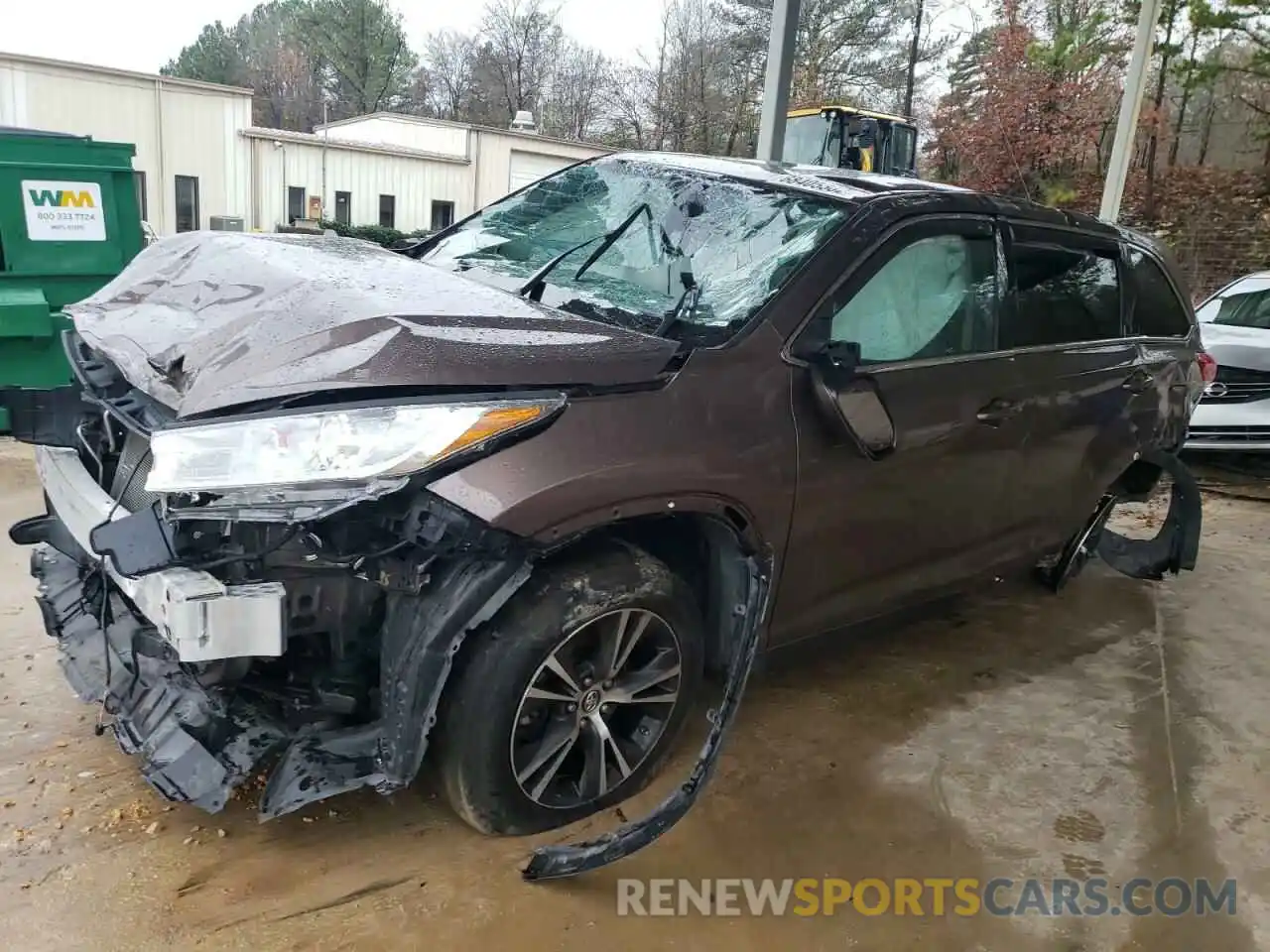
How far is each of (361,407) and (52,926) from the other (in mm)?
1353

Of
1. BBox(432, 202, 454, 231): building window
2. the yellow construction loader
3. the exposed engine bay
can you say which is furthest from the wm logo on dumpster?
BBox(432, 202, 454, 231): building window

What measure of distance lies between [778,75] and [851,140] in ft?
26.4

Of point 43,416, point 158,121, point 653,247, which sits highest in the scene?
point 158,121

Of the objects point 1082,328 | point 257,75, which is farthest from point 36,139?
point 257,75

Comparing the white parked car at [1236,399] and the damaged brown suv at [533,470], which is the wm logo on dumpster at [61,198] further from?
the white parked car at [1236,399]

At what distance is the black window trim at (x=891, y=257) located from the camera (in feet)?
9.11

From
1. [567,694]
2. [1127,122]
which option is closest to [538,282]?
[567,694]

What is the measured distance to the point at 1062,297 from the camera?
12.6 ft

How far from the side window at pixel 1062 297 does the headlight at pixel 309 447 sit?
2257 mm

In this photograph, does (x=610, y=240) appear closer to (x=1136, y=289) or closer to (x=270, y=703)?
(x=270, y=703)

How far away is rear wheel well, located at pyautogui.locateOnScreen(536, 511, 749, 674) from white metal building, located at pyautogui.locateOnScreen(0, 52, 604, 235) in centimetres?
1992

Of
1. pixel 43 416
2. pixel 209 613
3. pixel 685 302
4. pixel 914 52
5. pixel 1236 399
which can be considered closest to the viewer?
pixel 209 613

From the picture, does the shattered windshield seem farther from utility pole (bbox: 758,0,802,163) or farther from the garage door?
the garage door

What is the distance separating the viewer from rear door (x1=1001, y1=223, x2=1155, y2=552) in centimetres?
363
